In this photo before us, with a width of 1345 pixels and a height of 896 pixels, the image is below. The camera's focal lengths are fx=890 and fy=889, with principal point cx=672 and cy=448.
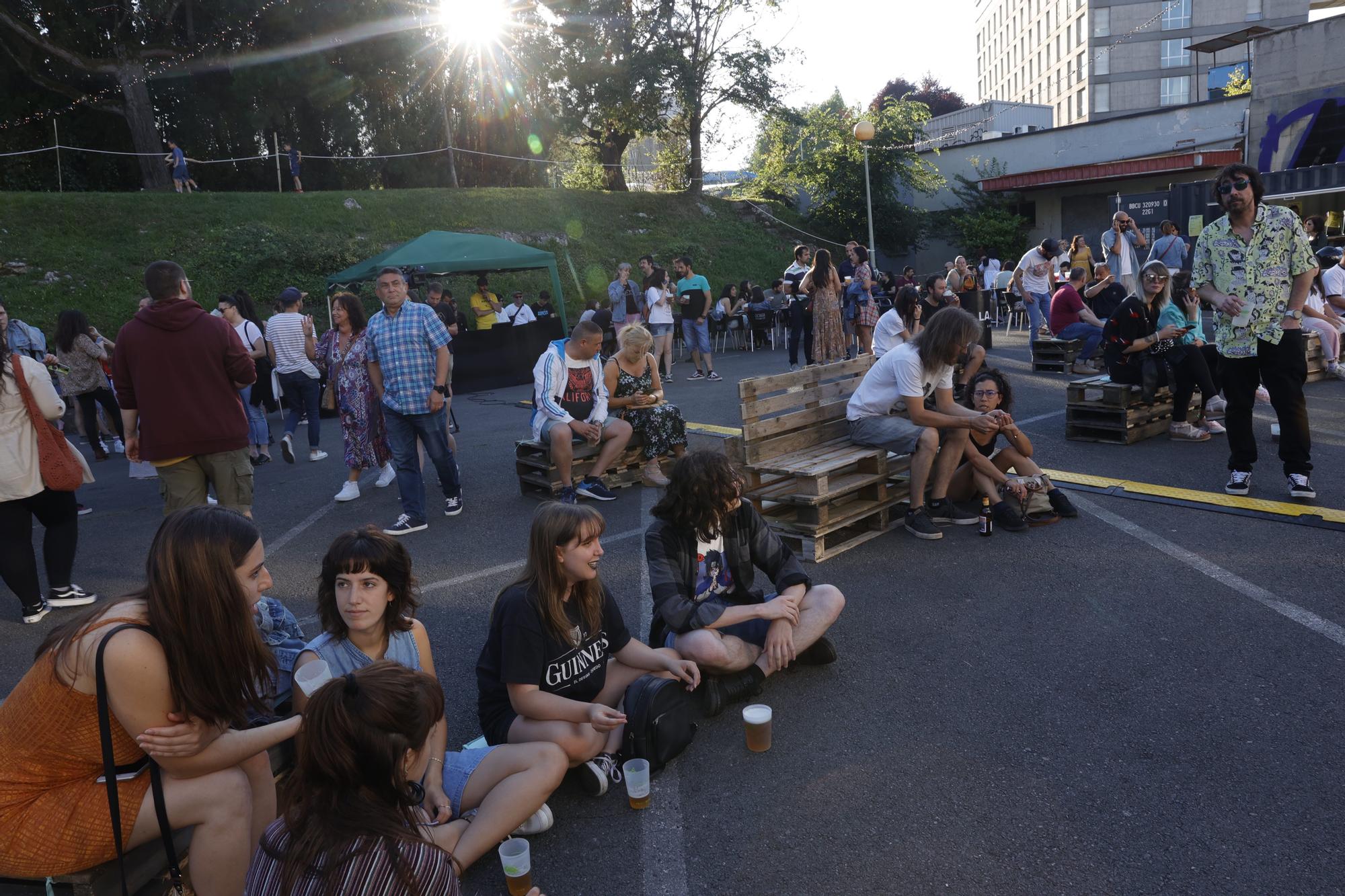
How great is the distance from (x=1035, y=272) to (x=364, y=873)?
1422cm

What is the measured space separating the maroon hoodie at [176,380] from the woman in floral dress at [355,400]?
1979 millimetres

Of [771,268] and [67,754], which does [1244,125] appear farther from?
[67,754]

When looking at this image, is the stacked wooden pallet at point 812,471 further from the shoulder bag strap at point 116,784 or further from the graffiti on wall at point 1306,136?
the graffiti on wall at point 1306,136

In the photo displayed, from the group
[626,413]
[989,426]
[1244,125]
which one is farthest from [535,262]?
[1244,125]

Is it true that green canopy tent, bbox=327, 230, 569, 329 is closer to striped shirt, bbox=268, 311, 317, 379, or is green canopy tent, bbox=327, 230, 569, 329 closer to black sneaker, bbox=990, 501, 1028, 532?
striped shirt, bbox=268, 311, 317, 379

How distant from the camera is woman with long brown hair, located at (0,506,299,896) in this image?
2.21 m

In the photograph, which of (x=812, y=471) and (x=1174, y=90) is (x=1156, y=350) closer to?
(x=812, y=471)

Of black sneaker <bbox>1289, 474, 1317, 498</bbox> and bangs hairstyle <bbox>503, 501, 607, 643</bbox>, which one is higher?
bangs hairstyle <bbox>503, 501, 607, 643</bbox>

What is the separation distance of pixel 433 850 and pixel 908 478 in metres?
4.87

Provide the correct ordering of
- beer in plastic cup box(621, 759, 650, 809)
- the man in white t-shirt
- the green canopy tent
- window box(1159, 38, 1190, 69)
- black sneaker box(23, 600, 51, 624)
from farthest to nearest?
window box(1159, 38, 1190, 69)
the green canopy tent
the man in white t-shirt
black sneaker box(23, 600, 51, 624)
beer in plastic cup box(621, 759, 650, 809)

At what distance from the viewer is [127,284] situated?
19.7 meters

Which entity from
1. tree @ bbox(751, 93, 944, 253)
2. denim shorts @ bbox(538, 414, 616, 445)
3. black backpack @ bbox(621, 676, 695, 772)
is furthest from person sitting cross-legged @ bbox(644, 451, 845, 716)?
tree @ bbox(751, 93, 944, 253)

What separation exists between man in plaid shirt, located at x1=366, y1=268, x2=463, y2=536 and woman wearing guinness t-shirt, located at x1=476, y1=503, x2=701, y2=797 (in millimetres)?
3735

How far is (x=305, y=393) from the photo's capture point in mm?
9961
